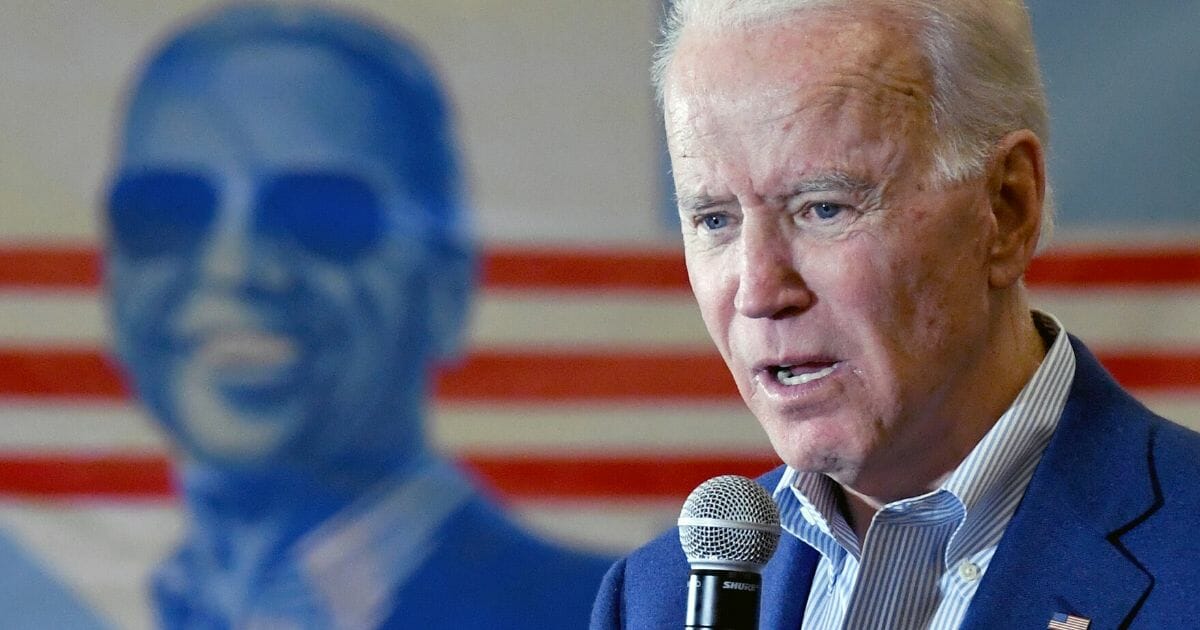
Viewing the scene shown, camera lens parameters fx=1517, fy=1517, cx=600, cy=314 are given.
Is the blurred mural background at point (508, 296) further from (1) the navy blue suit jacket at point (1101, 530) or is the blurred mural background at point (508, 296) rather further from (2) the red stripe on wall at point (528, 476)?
(1) the navy blue suit jacket at point (1101, 530)

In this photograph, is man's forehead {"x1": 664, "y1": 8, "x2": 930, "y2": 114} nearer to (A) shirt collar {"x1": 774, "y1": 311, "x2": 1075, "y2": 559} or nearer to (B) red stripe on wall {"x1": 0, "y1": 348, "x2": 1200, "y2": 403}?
(A) shirt collar {"x1": 774, "y1": 311, "x2": 1075, "y2": 559}

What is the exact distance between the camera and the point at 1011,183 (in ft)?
4.40

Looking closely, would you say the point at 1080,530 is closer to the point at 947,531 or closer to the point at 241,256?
the point at 947,531

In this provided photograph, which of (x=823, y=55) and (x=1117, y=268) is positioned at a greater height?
(x=823, y=55)

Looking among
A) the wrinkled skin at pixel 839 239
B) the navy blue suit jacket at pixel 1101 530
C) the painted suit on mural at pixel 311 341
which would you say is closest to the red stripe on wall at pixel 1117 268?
the painted suit on mural at pixel 311 341

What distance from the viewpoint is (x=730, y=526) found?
3.86 ft

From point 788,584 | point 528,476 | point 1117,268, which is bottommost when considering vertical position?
point 528,476

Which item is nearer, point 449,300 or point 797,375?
point 797,375

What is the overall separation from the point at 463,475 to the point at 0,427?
0.99 meters

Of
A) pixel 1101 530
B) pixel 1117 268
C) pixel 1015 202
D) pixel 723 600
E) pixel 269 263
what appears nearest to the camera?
pixel 723 600

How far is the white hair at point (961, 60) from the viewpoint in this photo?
1.28m

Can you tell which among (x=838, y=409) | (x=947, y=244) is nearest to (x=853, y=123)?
(x=947, y=244)

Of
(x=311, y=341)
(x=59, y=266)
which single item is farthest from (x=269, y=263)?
(x=59, y=266)

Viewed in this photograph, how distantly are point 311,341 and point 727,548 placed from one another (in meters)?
2.07
